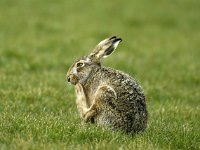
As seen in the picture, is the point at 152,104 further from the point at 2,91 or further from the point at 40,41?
the point at 40,41

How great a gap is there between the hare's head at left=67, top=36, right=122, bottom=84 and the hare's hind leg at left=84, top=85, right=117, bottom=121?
78 cm

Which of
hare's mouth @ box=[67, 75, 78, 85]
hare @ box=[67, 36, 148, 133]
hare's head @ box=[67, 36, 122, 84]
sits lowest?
hare @ box=[67, 36, 148, 133]

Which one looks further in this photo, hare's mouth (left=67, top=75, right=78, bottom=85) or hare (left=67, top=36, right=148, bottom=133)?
hare's mouth (left=67, top=75, right=78, bottom=85)

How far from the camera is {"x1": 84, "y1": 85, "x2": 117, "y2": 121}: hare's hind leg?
30.4ft

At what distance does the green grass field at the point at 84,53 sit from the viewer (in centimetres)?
886

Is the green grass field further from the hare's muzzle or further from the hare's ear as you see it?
the hare's ear

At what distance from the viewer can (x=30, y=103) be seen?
12.1m

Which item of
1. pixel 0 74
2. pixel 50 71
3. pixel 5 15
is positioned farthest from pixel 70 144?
pixel 5 15

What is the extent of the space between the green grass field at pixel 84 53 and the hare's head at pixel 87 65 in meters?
0.81

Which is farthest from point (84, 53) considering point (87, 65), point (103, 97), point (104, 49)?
point (103, 97)

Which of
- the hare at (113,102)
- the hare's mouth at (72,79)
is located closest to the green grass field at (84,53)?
the hare at (113,102)

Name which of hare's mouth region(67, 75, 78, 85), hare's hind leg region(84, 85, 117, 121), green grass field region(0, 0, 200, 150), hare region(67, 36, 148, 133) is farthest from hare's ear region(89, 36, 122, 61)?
green grass field region(0, 0, 200, 150)

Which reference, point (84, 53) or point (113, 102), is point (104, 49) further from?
point (84, 53)

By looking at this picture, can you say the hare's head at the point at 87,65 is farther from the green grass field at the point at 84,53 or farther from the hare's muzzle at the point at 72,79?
the green grass field at the point at 84,53
